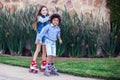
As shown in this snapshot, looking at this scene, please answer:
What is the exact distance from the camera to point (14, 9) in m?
12.1

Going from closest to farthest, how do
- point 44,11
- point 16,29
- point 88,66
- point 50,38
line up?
point 50,38 < point 44,11 < point 88,66 < point 16,29

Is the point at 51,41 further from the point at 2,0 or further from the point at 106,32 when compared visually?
the point at 2,0

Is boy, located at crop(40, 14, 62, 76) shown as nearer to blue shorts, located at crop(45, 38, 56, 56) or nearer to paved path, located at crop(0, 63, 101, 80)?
blue shorts, located at crop(45, 38, 56, 56)

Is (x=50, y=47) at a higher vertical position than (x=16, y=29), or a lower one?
lower

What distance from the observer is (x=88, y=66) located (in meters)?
9.55

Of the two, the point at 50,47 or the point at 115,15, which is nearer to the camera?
the point at 50,47

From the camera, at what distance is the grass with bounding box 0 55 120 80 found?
852 centimetres

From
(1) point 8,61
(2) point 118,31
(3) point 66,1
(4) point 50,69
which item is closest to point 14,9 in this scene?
(3) point 66,1

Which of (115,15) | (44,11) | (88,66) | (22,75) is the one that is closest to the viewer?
(22,75)

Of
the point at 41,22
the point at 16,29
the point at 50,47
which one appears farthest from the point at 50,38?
the point at 16,29

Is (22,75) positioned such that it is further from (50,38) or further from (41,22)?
(41,22)

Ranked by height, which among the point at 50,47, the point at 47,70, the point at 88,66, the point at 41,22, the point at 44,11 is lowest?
the point at 88,66

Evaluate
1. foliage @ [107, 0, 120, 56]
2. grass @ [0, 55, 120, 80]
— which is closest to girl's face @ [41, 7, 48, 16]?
grass @ [0, 55, 120, 80]

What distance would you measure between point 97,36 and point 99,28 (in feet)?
0.80
